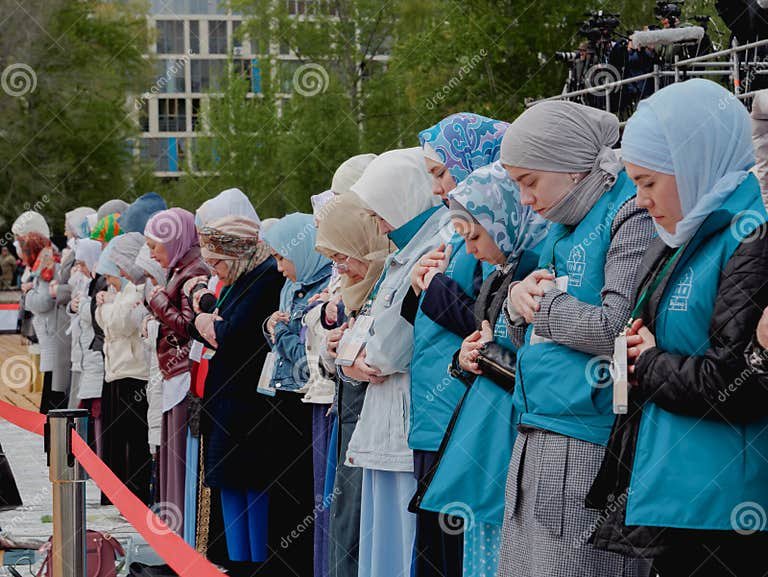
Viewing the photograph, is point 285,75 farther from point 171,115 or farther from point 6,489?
point 171,115

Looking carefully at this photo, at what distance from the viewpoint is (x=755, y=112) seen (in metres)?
2.56

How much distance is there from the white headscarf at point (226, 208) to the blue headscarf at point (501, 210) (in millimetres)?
2927

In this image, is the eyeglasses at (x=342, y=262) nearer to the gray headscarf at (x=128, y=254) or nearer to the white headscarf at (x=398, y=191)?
the white headscarf at (x=398, y=191)

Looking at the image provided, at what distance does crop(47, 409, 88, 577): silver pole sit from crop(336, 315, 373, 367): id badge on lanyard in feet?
2.98

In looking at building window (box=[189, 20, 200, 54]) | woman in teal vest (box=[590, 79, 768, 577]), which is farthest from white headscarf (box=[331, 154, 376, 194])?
building window (box=[189, 20, 200, 54])

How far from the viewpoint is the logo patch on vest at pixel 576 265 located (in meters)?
3.25

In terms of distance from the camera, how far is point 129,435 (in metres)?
8.42

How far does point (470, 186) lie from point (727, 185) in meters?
1.02

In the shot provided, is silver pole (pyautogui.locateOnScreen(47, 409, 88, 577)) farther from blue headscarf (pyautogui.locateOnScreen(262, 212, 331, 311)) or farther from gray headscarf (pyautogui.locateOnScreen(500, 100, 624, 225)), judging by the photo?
gray headscarf (pyautogui.locateOnScreen(500, 100, 624, 225))

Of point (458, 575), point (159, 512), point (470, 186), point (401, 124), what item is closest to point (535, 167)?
point (470, 186)

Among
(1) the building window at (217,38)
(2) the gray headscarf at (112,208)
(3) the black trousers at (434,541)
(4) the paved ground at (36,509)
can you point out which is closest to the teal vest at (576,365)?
(3) the black trousers at (434,541)

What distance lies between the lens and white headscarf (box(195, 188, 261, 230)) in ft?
21.3

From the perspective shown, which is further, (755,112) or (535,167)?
(535,167)

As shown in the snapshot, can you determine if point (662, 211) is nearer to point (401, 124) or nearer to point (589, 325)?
point (589, 325)
